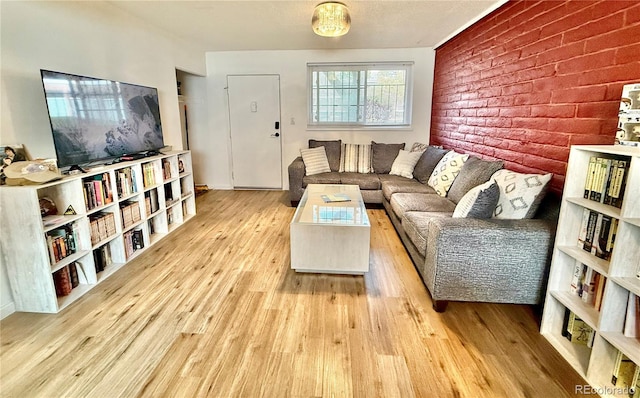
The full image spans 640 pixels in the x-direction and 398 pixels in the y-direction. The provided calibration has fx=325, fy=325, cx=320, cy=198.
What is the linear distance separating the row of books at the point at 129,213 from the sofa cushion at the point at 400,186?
8.31ft

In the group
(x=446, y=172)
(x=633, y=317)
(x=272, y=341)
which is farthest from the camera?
(x=446, y=172)

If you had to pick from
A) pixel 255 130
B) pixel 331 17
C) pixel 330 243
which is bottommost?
pixel 330 243

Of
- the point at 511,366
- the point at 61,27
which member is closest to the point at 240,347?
the point at 511,366

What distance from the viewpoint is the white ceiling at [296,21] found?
9.47 feet

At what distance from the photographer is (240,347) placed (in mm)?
1714

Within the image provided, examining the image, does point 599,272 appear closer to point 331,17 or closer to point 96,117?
point 331,17

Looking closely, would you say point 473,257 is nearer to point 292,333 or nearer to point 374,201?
point 292,333

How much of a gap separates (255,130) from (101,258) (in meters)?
3.19

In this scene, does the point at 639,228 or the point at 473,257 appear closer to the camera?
the point at 639,228

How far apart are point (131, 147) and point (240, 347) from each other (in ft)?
7.35

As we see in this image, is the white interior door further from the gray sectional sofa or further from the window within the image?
the gray sectional sofa

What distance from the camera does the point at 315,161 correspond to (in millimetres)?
4512

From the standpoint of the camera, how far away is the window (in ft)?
16.3

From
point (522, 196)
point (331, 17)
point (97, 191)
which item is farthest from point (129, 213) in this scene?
point (522, 196)
